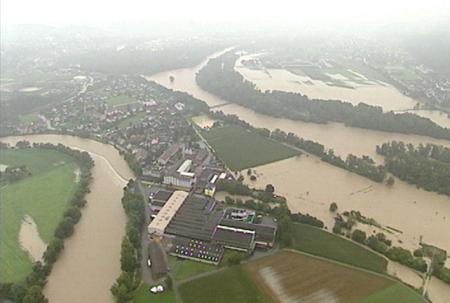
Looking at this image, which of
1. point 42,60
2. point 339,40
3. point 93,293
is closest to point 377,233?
point 93,293

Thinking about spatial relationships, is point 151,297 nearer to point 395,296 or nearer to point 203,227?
point 203,227

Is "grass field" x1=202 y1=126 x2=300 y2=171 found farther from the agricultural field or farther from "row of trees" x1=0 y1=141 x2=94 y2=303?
the agricultural field

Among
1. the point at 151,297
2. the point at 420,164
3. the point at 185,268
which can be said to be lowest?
the point at 151,297

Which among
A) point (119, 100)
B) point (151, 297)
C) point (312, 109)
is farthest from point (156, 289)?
point (119, 100)

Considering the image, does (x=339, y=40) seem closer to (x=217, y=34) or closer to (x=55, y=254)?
(x=217, y=34)

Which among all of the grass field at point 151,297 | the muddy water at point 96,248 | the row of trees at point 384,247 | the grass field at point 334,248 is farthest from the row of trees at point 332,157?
the grass field at point 151,297

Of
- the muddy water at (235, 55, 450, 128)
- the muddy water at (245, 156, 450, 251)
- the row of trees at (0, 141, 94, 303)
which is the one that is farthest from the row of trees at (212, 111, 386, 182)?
the row of trees at (0, 141, 94, 303)
